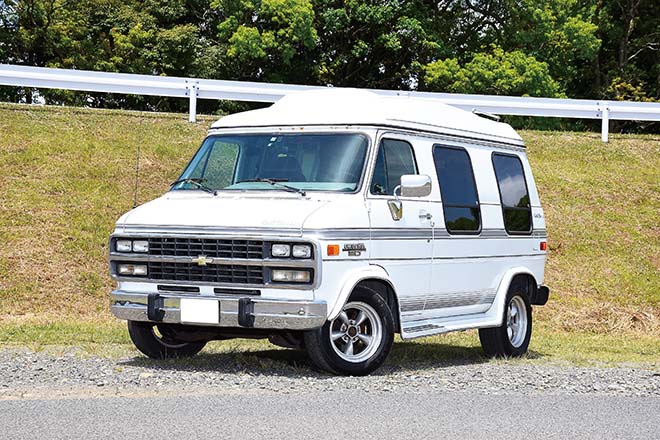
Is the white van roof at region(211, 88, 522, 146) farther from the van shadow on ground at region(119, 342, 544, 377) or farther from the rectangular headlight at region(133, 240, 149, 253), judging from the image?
the van shadow on ground at region(119, 342, 544, 377)

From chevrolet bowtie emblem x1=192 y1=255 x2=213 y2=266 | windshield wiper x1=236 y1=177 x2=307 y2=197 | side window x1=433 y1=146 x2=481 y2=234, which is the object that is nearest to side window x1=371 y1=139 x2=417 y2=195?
side window x1=433 y1=146 x2=481 y2=234

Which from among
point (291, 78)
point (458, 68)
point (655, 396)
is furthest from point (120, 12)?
point (655, 396)

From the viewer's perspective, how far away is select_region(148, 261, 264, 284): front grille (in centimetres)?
940

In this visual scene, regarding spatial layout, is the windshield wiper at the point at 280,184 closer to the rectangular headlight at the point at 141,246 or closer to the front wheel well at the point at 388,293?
the front wheel well at the point at 388,293

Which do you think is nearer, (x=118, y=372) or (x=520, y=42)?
(x=118, y=372)

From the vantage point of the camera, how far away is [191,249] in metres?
9.65

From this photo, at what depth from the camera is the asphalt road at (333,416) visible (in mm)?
7055

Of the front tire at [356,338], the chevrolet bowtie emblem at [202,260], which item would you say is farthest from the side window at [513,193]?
the chevrolet bowtie emblem at [202,260]

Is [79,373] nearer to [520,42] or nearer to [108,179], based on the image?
[108,179]

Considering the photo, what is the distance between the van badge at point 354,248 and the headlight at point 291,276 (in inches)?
18.5

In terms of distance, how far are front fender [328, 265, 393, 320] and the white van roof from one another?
4.55ft

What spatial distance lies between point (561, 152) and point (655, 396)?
15.5 metres

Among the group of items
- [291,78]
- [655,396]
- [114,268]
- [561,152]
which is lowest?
[655,396]

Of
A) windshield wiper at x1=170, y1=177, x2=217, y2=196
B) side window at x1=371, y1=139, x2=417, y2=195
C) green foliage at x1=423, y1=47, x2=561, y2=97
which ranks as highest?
green foliage at x1=423, y1=47, x2=561, y2=97
